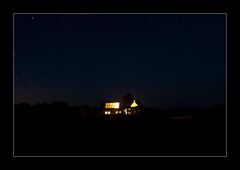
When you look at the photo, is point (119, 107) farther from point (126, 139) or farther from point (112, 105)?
point (126, 139)

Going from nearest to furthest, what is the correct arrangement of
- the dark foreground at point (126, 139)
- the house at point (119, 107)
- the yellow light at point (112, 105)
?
the dark foreground at point (126, 139) → the house at point (119, 107) → the yellow light at point (112, 105)

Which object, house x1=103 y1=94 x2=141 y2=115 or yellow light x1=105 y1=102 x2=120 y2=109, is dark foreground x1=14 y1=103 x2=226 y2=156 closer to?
house x1=103 y1=94 x2=141 y2=115

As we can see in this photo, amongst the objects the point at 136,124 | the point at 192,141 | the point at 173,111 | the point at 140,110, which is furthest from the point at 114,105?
the point at 192,141

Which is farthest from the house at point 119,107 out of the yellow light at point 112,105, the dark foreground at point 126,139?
the dark foreground at point 126,139

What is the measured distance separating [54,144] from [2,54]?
10.5ft

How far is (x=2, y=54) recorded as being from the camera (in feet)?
11.1

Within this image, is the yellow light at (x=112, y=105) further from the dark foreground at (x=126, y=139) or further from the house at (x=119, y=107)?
the dark foreground at (x=126, y=139)

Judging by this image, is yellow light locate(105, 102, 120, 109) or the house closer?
the house

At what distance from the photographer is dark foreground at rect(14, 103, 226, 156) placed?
5488 millimetres

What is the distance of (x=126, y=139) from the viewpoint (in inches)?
253

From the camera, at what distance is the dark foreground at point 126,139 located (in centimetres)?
549

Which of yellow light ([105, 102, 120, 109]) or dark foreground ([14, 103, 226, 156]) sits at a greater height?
yellow light ([105, 102, 120, 109])

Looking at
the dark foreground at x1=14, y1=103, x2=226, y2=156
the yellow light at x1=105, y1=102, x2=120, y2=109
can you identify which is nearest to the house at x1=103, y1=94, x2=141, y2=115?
the yellow light at x1=105, y1=102, x2=120, y2=109

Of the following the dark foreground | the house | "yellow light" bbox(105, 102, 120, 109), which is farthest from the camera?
"yellow light" bbox(105, 102, 120, 109)
